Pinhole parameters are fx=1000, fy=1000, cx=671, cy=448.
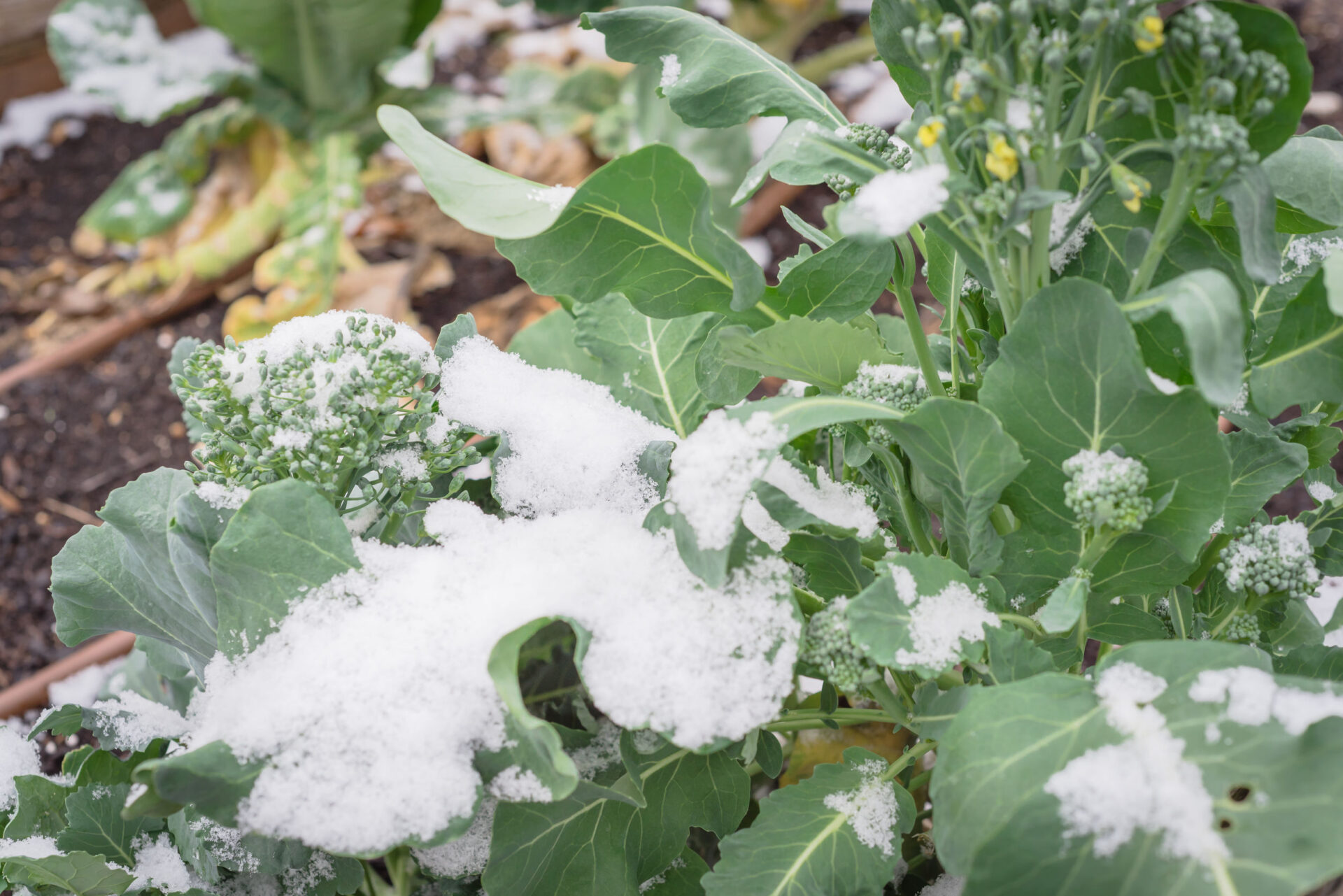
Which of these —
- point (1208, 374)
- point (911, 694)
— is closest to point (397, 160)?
point (911, 694)

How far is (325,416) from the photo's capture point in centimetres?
61

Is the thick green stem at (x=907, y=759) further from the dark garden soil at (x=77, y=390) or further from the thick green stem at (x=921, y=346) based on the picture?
the dark garden soil at (x=77, y=390)

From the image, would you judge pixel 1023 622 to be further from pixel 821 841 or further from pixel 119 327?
pixel 119 327

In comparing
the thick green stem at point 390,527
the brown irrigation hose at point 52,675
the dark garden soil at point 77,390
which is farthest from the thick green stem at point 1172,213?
the brown irrigation hose at point 52,675

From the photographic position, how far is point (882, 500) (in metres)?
0.71

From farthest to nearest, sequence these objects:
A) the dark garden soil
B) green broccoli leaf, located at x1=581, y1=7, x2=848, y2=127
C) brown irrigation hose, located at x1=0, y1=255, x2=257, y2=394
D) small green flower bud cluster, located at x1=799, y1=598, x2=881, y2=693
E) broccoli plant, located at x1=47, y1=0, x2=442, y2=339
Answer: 1. broccoli plant, located at x1=47, y1=0, x2=442, y2=339
2. brown irrigation hose, located at x1=0, y1=255, x2=257, y2=394
3. the dark garden soil
4. green broccoli leaf, located at x1=581, y1=7, x2=848, y2=127
5. small green flower bud cluster, located at x1=799, y1=598, x2=881, y2=693

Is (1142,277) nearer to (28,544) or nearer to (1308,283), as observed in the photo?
(1308,283)

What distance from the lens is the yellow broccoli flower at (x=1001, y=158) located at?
19.2 inches

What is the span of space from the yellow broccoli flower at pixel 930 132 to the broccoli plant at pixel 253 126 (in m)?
1.47

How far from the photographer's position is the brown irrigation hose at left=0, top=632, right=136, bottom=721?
3.91ft

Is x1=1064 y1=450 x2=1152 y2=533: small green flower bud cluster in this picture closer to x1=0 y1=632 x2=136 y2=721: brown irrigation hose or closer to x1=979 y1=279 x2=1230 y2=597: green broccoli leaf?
x1=979 y1=279 x2=1230 y2=597: green broccoli leaf

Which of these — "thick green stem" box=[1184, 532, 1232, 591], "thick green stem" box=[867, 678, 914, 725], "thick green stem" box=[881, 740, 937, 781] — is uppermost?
"thick green stem" box=[1184, 532, 1232, 591]

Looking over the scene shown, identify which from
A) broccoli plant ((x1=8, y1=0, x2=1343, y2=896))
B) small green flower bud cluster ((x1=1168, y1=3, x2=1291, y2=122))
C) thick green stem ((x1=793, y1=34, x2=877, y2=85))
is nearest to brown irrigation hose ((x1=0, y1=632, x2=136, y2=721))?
broccoli plant ((x1=8, y1=0, x2=1343, y2=896))

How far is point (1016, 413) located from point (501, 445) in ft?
1.15
